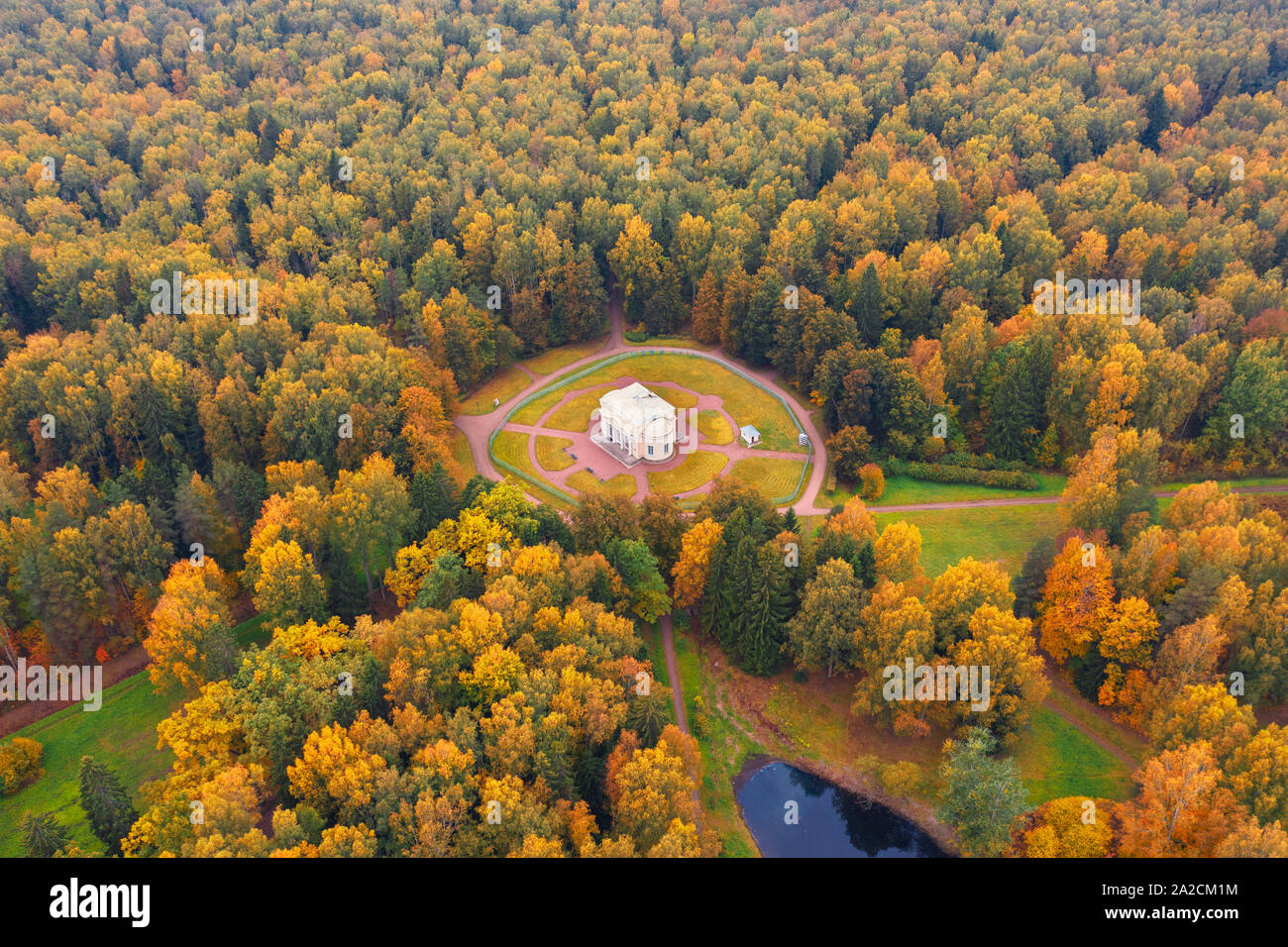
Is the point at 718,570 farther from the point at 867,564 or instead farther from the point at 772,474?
the point at 772,474

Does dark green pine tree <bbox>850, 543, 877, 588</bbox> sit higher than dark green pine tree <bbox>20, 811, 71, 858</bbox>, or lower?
higher

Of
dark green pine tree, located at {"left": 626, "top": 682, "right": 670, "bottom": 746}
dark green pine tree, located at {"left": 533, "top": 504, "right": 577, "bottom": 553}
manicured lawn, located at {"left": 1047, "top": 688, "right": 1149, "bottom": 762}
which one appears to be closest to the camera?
dark green pine tree, located at {"left": 626, "top": 682, "right": 670, "bottom": 746}

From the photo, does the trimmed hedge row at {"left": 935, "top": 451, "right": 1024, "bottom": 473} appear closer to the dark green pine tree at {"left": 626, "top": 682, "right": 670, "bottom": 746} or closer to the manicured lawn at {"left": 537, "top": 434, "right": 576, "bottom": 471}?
the manicured lawn at {"left": 537, "top": 434, "right": 576, "bottom": 471}

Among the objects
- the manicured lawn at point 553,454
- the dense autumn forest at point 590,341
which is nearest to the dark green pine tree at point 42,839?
the dense autumn forest at point 590,341

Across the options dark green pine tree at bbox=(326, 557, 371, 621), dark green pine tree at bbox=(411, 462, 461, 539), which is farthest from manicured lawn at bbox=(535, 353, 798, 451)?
dark green pine tree at bbox=(326, 557, 371, 621)

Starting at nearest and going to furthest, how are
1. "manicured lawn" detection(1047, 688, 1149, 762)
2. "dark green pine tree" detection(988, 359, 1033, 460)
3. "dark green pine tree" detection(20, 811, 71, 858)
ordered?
"dark green pine tree" detection(20, 811, 71, 858)
"manicured lawn" detection(1047, 688, 1149, 762)
"dark green pine tree" detection(988, 359, 1033, 460)
